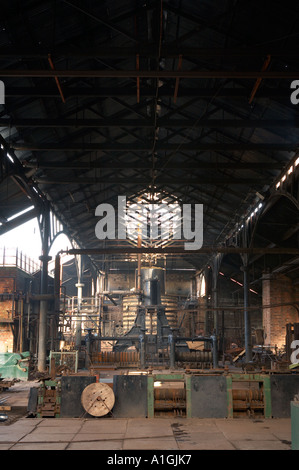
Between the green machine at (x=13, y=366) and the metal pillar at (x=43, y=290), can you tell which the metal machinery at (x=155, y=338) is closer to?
the metal pillar at (x=43, y=290)

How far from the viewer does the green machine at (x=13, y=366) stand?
18203mm

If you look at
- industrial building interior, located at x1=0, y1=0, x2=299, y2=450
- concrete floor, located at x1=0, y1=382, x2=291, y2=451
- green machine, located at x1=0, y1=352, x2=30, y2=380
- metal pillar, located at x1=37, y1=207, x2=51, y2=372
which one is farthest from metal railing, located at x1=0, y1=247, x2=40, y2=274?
concrete floor, located at x1=0, y1=382, x2=291, y2=451

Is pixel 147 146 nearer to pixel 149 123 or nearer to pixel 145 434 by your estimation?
pixel 149 123

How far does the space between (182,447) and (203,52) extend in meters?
7.92

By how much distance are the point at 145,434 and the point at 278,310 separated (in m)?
16.5

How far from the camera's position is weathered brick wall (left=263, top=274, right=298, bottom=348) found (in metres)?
23.7

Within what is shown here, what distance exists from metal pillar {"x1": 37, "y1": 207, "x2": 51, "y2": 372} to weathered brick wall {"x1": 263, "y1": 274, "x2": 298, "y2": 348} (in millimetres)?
10623

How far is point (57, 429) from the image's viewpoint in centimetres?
930

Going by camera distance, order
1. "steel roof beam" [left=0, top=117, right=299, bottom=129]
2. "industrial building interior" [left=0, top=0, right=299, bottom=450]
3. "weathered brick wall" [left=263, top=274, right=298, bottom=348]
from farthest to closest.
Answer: "weathered brick wall" [left=263, top=274, right=298, bottom=348]
"steel roof beam" [left=0, top=117, right=299, bottom=129]
"industrial building interior" [left=0, top=0, right=299, bottom=450]

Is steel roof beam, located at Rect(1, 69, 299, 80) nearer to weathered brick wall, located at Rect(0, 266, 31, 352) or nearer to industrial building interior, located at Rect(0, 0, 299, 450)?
industrial building interior, located at Rect(0, 0, 299, 450)

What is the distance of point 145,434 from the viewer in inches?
351
